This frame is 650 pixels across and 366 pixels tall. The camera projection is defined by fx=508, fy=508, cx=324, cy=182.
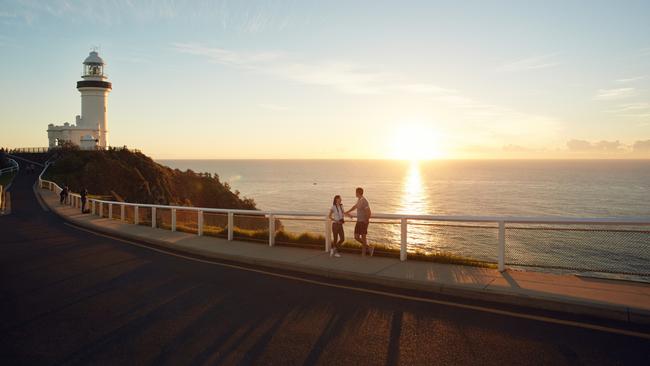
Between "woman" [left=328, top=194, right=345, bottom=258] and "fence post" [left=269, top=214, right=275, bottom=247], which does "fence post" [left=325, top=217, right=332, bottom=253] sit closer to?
"woman" [left=328, top=194, right=345, bottom=258]

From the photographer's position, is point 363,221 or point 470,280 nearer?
point 470,280

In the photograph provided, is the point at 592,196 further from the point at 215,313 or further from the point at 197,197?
the point at 215,313

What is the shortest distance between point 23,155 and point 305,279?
8882cm

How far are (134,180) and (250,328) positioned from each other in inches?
2340

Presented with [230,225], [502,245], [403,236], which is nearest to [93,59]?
[230,225]

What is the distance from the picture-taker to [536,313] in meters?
7.85

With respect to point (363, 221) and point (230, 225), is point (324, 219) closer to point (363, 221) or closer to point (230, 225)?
point (363, 221)

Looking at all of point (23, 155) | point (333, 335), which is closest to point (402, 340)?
point (333, 335)

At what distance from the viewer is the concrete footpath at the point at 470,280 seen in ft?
25.6

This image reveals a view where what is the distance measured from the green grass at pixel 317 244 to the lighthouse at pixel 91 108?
264ft

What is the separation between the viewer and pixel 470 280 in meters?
9.42

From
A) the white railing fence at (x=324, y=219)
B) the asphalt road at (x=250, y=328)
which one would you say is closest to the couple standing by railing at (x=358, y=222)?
the white railing fence at (x=324, y=219)

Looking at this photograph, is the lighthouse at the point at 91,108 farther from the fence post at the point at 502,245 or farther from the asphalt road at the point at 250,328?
the fence post at the point at 502,245

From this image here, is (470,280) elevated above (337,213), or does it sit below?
below
